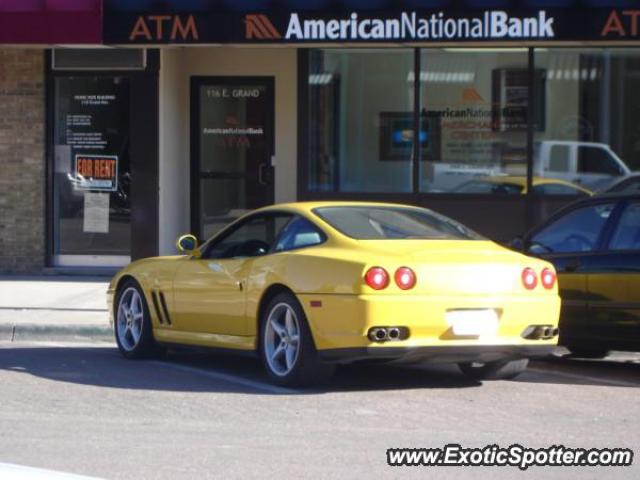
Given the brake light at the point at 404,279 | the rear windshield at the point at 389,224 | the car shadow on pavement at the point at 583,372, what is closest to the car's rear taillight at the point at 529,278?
the rear windshield at the point at 389,224

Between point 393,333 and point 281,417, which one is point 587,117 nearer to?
point 393,333

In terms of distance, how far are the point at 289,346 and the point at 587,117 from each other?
8057 mm

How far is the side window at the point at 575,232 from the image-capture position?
10.4 meters

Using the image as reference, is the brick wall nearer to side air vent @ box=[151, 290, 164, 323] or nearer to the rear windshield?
side air vent @ box=[151, 290, 164, 323]

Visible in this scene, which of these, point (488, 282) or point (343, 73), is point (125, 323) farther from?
point (343, 73)

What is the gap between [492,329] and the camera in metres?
9.01

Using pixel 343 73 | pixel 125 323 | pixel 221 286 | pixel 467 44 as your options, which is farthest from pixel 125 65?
pixel 221 286

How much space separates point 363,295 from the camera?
8.72 meters

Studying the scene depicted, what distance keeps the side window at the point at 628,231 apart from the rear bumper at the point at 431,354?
135cm

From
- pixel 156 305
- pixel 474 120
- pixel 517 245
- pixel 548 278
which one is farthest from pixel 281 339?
pixel 474 120

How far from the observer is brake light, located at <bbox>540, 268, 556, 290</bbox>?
9.30 metres

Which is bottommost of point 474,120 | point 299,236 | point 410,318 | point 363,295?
point 410,318

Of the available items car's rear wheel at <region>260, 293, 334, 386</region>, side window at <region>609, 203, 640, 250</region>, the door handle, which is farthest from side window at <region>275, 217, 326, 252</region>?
side window at <region>609, 203, 640, 250</region>

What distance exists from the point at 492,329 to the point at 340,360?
1.09 metres
